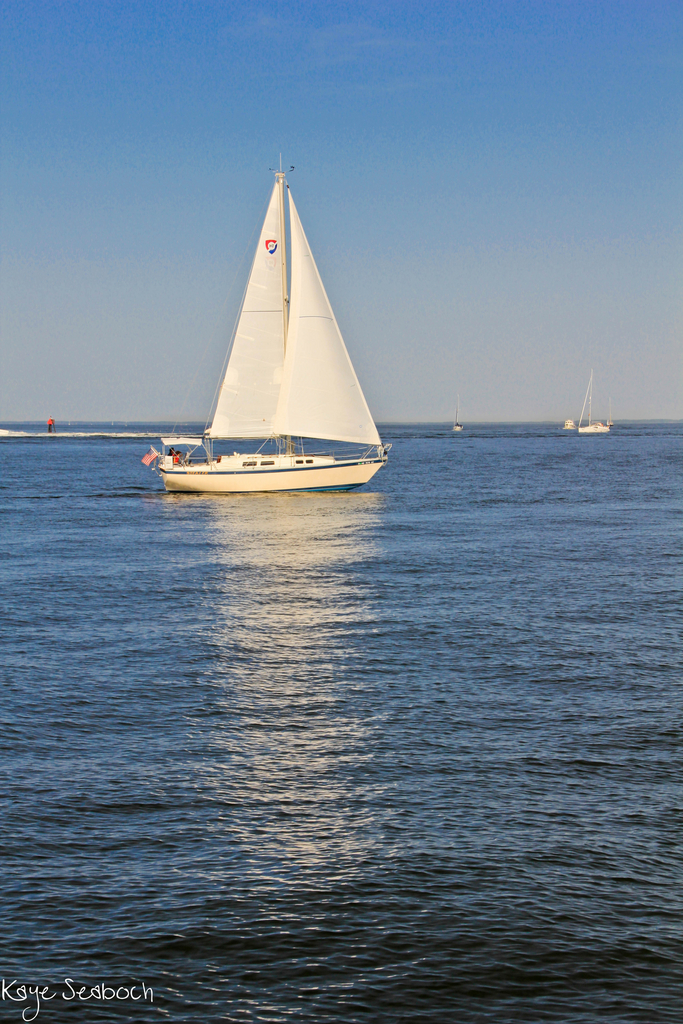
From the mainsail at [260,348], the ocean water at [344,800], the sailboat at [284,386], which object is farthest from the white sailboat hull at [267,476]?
the ocean water at [344,800]

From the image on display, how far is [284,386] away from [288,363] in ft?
5.44

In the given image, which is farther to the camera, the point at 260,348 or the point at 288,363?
the point at 260,348

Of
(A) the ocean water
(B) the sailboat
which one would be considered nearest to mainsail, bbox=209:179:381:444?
(B) the sailboat

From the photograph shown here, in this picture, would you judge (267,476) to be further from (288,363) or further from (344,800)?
(344,800)

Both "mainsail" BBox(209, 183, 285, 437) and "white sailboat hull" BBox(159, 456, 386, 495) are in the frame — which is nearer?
"white sailboat hull" BBox(159, 456, 386, 495)

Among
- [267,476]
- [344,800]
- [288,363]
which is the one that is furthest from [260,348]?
[344,800]

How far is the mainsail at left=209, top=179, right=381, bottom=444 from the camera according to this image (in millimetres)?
65188

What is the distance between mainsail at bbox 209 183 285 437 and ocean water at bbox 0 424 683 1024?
33.6 metres

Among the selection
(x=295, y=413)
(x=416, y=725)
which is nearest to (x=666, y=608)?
(x=416, y=725)

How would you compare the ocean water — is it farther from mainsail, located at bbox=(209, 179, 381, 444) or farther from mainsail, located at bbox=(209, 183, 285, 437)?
mainsail, located at bbox=(209, 183, 285, 437)

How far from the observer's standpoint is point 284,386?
216ft

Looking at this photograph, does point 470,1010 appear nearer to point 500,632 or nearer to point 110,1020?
point 110,1020

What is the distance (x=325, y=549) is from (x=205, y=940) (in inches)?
1265

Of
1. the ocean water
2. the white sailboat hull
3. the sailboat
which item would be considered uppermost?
the sailboat
